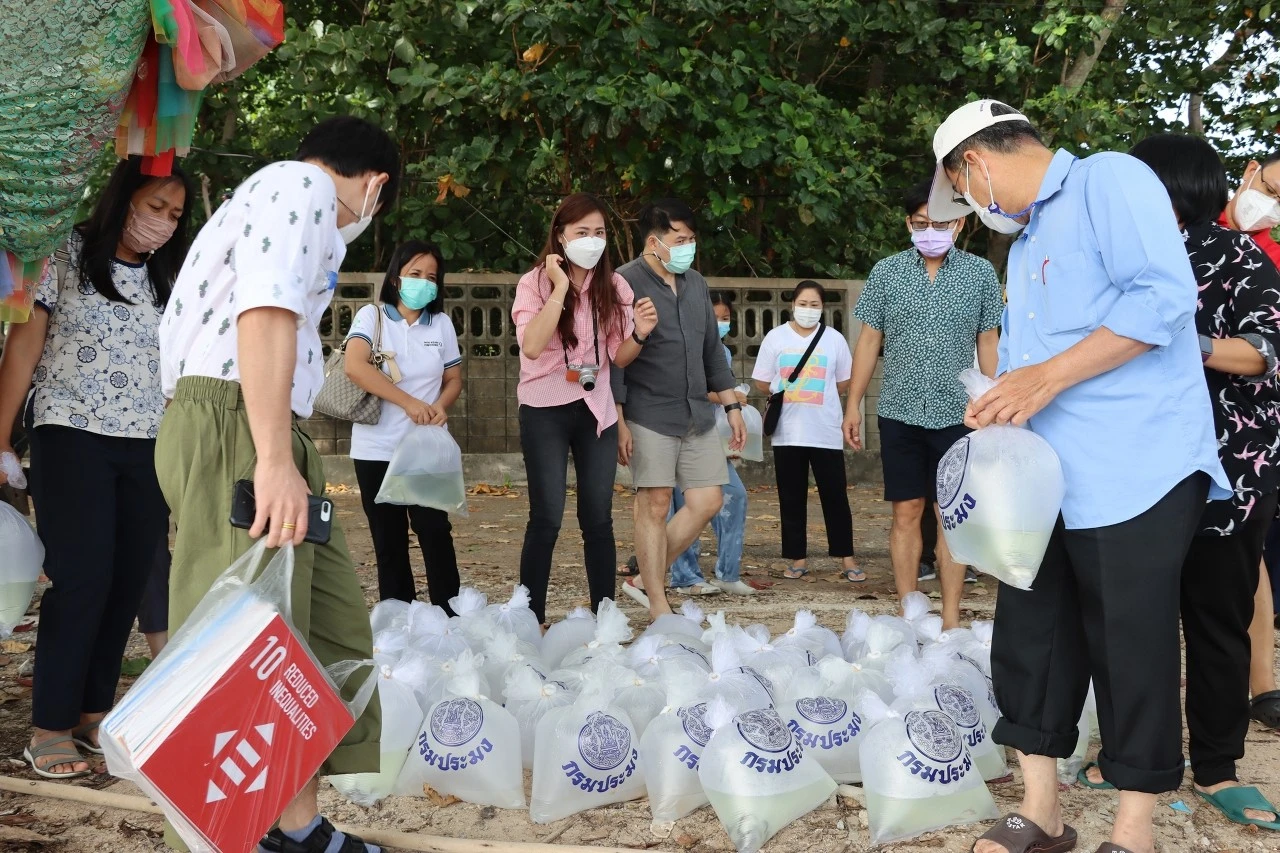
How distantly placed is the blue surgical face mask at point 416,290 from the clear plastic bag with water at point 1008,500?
2.98 m

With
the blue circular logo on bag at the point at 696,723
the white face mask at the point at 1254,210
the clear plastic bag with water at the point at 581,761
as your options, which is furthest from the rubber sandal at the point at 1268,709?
the clear plastic bag with water at the point at 581,761

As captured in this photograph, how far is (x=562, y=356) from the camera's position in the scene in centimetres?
493

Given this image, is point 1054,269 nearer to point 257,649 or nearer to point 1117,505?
point 1117,505

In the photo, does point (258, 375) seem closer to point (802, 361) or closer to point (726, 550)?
point (726, 550)

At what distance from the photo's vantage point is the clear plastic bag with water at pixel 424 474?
4863mm

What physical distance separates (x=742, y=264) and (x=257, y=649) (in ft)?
34.2

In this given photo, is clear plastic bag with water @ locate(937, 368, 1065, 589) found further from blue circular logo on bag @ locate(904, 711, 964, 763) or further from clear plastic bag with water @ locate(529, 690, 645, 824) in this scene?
clear plastic bag with water @ locate(529, 690, 645, 824)

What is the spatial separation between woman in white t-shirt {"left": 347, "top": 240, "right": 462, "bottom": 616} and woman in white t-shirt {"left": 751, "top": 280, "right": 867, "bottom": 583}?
2.39 m

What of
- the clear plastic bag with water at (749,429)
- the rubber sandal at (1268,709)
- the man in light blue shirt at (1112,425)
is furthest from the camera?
the clear plastic bag with water at (749,429)

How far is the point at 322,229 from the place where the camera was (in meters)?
2.53

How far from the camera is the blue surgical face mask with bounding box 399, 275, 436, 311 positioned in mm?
5199

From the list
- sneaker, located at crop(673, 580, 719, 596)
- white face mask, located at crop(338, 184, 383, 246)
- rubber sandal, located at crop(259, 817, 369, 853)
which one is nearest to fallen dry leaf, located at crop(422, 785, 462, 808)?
rubber sandal, located at crop(259, 817, 369, 853)

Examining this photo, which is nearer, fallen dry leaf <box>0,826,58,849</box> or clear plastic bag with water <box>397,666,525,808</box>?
fallen dry leaf <box>0,826,58,849</box>

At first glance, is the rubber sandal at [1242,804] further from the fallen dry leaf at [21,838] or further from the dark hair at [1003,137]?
the fallen dry leaf at [21,838]
